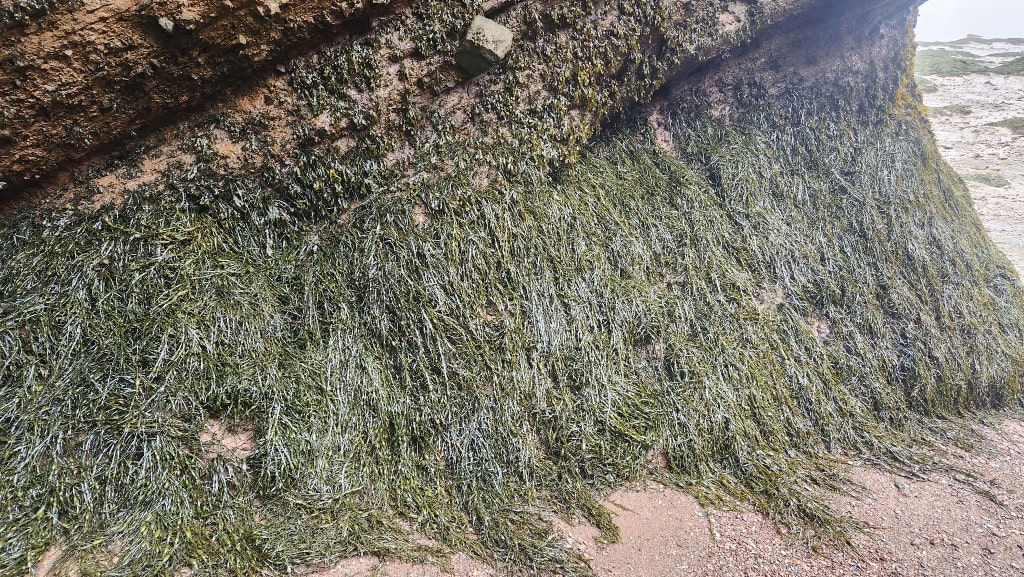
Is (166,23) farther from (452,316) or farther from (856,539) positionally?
(856,539)

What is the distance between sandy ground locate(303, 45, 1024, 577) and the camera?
2.63m

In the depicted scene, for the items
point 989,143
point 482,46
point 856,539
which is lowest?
point 856,539

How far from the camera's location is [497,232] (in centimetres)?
337

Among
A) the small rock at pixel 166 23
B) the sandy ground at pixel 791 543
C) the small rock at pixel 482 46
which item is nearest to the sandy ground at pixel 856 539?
the sandy ground at pixel 791 543

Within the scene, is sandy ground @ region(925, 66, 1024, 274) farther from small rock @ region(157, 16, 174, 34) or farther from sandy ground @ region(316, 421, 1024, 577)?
small rock @ region(157, 16, 174, 34)

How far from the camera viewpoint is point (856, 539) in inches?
115

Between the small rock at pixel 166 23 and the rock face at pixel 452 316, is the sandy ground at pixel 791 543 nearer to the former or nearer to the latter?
the rock face at pixel 452 316

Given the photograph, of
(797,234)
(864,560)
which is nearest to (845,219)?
(797,234)

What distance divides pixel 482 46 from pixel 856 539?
3996 mm

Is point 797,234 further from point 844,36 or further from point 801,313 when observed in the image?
point 844,36

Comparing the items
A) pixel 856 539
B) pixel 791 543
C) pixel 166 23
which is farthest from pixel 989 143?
pixel 166 23

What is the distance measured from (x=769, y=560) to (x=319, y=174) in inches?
141

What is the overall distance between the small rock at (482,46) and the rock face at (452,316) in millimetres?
87

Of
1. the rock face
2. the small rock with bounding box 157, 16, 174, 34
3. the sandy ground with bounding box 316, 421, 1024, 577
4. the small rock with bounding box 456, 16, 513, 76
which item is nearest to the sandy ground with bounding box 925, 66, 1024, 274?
the rock face
